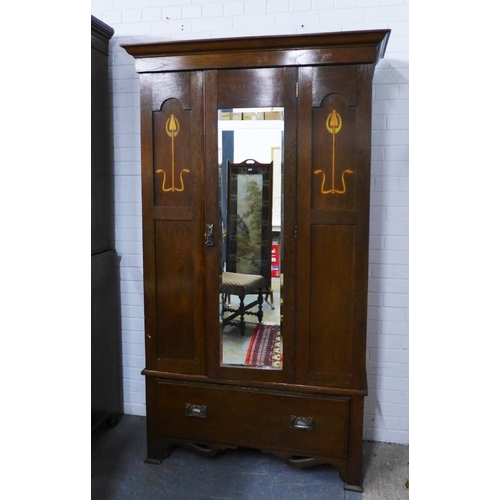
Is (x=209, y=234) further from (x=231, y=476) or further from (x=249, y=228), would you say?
(x=231, y=476)

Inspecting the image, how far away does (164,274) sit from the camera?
2.25 meters

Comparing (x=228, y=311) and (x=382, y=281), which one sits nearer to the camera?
(x=228, y=311)

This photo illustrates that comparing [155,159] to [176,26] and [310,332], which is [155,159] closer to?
[176,26]

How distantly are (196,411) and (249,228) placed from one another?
0.94 meters

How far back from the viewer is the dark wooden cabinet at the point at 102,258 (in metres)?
2.47

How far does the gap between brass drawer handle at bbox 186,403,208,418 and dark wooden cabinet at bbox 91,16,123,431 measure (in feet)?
1.79

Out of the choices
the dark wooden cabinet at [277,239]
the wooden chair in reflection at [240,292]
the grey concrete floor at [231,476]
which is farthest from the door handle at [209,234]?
the grey concrete floor at [231,476]

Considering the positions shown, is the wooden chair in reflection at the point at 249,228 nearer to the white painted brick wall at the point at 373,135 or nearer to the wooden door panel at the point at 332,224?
the wooden door panel at the point at 332,224

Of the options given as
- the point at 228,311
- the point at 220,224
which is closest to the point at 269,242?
the point at 220,224

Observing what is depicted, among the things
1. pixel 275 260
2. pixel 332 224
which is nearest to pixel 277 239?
pixel 275 260

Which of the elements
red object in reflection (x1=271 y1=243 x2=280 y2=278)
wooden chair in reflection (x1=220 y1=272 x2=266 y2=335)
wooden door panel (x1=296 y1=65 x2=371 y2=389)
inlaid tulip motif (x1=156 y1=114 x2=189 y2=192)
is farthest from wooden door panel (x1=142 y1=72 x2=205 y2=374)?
wooden door panel (x1=296 y1=65 x2=371 y2=389)

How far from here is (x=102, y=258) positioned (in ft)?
8.44

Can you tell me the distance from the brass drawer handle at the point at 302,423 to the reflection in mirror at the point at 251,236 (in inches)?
10.2

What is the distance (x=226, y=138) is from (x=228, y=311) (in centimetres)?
80
